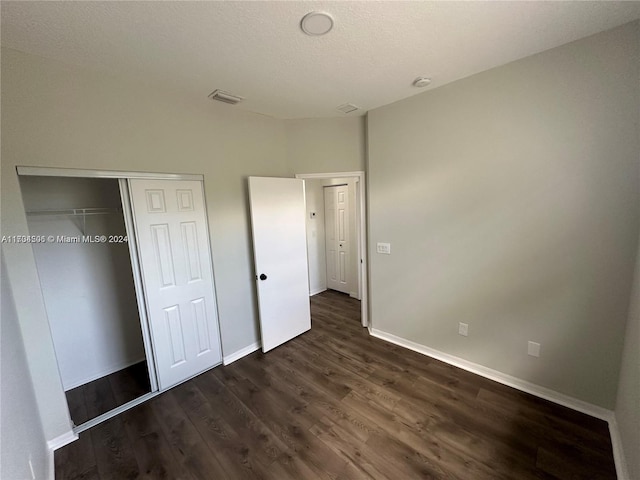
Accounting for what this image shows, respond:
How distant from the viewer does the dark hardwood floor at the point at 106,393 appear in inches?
85.6

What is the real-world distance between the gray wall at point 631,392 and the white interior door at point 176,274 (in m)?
3.05

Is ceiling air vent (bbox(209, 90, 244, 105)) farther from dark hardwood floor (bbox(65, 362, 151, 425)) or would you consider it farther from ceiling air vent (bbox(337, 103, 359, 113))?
dark hardwood floor (bbox(65, 362, 151, 425))

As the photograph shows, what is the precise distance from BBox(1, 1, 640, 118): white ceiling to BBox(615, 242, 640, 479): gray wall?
166 centimetres

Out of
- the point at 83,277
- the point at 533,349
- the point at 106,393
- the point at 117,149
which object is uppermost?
the point at 117,149

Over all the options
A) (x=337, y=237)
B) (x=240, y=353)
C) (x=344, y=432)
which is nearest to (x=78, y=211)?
(x=240, y=353)

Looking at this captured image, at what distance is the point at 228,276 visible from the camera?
2.76 meters

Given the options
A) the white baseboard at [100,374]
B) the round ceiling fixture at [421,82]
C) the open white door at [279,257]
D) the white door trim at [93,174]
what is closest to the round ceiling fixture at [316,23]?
the round ceiling fixture at [421,82]

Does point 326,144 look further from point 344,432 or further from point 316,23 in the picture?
point 344,432

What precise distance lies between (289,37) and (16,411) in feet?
8.12

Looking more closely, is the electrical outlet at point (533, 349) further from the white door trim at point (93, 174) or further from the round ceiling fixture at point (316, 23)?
the white door trim at point (93, 174)

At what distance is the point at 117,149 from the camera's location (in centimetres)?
200

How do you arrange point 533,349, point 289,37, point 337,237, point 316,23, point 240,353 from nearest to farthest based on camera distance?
point 316,23, point 289,37, point 533,349, point 240,353, point 337,237

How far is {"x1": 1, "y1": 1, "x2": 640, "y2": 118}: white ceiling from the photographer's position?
1.36m

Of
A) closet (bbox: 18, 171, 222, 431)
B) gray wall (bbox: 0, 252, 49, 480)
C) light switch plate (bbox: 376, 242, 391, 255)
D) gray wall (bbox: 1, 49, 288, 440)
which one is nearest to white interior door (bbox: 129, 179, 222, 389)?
closet (bbox: 18, 171, 222, 431)
